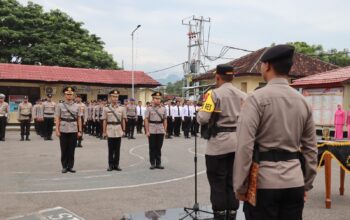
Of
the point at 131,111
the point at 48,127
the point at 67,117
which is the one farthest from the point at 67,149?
the point at 131,111

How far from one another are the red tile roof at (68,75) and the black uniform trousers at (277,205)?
25174 millimetres

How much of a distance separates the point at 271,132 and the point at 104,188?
5797 millimetres

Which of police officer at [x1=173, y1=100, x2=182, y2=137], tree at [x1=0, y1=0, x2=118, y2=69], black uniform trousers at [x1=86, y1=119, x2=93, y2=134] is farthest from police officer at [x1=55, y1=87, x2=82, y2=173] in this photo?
tree at [x1=0, y1=0, x2=118, y2=69]

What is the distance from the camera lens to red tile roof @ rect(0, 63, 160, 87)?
26.7 meters

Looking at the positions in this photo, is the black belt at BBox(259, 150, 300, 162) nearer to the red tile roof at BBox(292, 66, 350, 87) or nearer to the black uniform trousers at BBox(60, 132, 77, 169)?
the black uniform trousers at BBox(60, 132, 77, 169)

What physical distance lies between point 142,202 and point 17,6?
A: 3191 centimetres

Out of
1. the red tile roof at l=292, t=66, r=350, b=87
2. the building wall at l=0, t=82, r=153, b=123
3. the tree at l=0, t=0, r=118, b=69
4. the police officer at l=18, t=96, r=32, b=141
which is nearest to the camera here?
the police officer at l=18, t=96, r=32, b=141

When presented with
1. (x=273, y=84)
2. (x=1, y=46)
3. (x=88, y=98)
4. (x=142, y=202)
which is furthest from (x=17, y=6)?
(x=273, y=84)

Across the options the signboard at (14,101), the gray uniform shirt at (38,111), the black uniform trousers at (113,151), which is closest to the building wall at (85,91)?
the signboard at (14,101)

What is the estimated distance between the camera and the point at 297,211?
10.6 ft

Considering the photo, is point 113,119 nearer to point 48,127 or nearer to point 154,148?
point 154,148

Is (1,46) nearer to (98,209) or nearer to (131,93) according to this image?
(131,93)

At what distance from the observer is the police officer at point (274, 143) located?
3162 mm

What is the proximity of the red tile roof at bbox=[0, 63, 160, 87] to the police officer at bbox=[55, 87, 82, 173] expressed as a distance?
1706 cm
